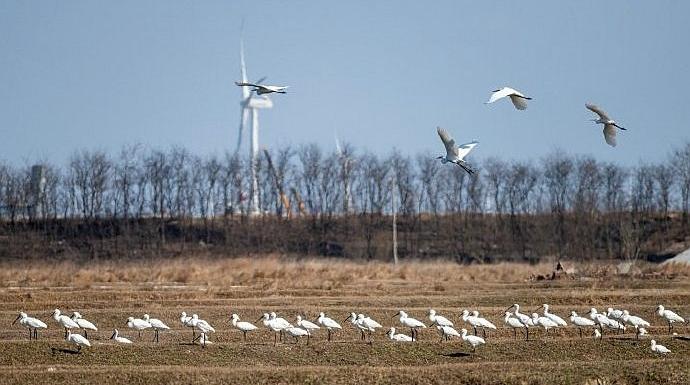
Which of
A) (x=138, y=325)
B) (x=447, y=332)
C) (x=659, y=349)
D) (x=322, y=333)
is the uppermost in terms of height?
(x=138, y=325)

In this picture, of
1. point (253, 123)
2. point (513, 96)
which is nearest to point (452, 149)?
point (513, 96)

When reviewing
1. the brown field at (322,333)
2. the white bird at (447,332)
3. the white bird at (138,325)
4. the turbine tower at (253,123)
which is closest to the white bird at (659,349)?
the brown field at (322,333)

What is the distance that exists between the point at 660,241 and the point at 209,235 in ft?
101

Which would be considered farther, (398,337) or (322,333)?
(322,333)

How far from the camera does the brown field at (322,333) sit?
2142 centimetres

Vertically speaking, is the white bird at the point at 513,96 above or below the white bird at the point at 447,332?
above

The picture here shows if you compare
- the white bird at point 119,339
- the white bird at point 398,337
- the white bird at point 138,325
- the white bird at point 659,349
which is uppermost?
the white bird at point 138,325

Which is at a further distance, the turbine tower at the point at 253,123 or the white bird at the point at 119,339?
the turbine tower at the point at 253,123

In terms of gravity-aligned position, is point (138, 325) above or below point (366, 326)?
above

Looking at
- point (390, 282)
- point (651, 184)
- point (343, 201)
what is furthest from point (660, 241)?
point (390, 282)

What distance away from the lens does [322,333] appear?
91.5 feet

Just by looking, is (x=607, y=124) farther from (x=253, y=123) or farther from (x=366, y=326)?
(x=253, y=123)

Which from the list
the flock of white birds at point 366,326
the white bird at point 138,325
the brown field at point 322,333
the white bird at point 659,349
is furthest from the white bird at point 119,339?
the white bird at point 659,349

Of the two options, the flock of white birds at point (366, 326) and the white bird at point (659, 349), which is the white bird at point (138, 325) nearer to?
the flock of white birds at point (366, 326)
